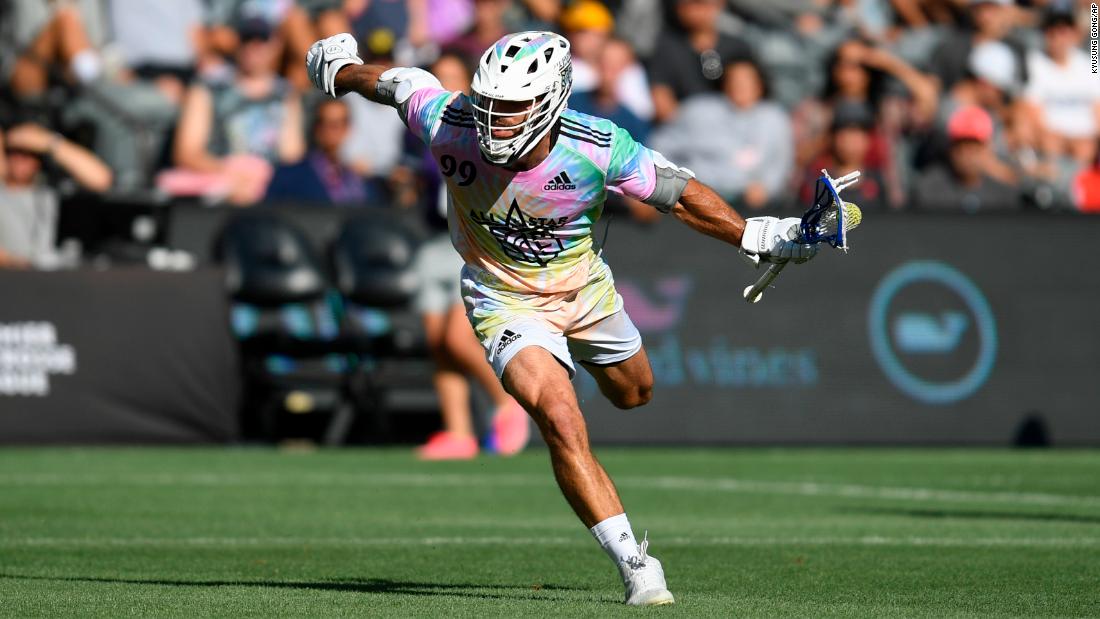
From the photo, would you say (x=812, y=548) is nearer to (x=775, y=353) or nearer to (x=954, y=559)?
(x=954, y=559)

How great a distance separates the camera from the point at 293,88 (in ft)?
63.7

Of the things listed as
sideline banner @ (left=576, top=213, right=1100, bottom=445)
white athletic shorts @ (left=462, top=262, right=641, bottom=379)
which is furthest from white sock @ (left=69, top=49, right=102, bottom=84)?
white athletic shorts @ (left=462, top=262, right=641, bottom=379)

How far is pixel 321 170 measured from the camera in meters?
17.9

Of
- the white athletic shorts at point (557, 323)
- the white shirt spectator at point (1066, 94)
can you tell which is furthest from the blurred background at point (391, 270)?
the white athletic shorts at point (557, 323)

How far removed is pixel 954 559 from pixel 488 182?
9.65 feet

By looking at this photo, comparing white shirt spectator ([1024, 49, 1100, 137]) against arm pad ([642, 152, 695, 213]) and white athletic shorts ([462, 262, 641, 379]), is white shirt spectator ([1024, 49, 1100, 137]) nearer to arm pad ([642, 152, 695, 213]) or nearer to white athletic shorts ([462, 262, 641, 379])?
white athletic shorts ([462, 262, 641, 379])

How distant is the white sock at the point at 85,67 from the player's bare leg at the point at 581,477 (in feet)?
39.8

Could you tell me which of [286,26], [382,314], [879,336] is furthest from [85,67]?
[879,336]

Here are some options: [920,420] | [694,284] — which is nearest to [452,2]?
[694,284]

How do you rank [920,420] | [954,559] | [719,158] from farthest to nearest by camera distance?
1. [719,158]
2. [920,420]
3. [954,559]

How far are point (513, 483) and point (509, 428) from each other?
2364 millimetres

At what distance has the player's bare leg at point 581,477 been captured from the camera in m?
7.59

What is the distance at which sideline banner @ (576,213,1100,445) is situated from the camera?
55.1 ft

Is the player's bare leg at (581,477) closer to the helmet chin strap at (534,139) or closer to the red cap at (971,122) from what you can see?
the helmet chin strap at (534,139)
